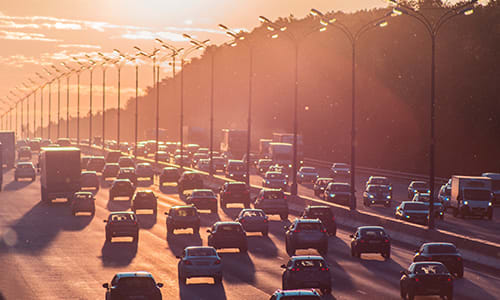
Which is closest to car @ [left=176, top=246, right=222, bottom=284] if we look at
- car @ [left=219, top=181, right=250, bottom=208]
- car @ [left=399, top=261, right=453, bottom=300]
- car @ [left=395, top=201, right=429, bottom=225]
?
car @ [left=399, top=261, right=453, bottom=300]

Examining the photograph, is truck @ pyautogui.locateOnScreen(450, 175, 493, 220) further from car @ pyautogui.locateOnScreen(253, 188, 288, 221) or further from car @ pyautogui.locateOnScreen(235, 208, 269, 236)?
car @ pyautogui.locateOnScreen(235, 208, 269, 236)

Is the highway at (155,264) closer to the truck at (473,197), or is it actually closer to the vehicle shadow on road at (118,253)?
the vehicle shadow on road at (118,253)

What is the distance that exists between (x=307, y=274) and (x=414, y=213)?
25.5 meters

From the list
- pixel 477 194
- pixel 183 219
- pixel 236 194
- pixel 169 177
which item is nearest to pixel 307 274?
pixel 183 219

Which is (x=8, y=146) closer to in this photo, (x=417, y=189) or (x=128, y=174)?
(x=128, y=174)

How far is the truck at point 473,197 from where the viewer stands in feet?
201

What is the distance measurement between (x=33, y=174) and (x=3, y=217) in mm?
37866

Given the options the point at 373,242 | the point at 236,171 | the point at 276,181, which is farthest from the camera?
the point at 236,171

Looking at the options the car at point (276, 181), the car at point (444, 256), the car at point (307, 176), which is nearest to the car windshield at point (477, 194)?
the car at point (276, 181)

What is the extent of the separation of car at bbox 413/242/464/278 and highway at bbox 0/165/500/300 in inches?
20.4

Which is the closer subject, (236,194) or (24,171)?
(236,194)

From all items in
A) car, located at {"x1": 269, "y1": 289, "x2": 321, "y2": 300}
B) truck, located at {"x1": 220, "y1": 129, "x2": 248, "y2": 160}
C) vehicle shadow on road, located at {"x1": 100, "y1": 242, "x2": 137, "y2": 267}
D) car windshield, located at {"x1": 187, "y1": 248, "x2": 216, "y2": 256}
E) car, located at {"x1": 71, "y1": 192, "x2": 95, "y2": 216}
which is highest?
truck, located at {"x1": 220, "y1": 129, "x2": 248, "y2": 160}

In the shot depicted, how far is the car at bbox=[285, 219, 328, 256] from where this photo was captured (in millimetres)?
40250

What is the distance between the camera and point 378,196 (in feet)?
220
